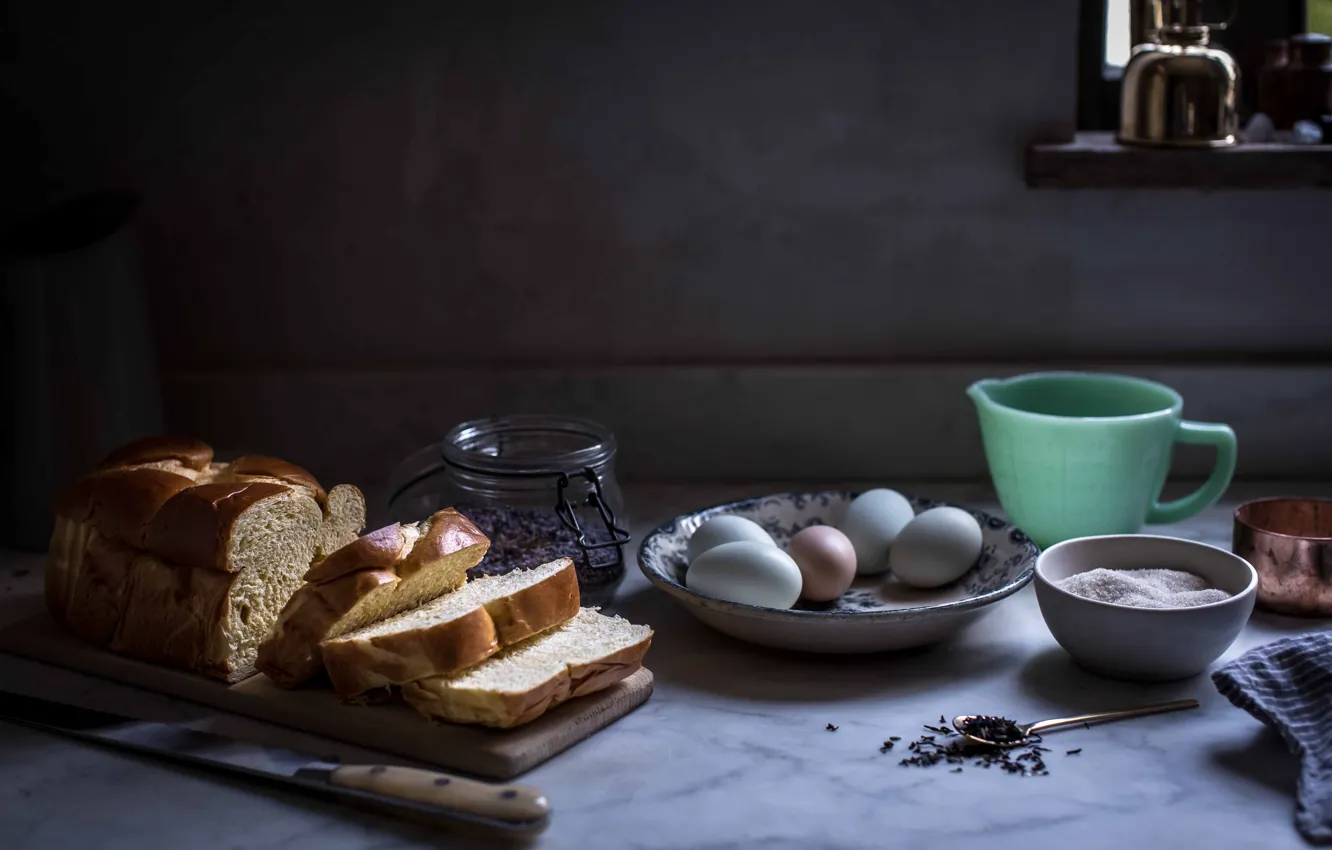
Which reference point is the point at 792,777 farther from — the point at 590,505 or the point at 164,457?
the point at 164,457

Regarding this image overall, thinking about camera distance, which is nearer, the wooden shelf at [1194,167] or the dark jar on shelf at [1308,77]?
the wooden shelf at [1194,167]

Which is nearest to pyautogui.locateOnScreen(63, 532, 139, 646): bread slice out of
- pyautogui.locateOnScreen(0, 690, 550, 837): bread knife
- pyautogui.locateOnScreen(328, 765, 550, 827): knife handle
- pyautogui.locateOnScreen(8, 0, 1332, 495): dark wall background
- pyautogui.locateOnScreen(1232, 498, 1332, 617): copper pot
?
pyautogui.locateOnScreen(0, 690, 550, 837): bread knife

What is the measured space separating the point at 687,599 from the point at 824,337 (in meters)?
0.59

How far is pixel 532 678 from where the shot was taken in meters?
0.99

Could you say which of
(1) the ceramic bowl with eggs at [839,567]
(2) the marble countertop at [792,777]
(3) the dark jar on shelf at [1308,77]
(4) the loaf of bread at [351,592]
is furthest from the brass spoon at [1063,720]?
(3) the dark jar on shelf at [1308,77]

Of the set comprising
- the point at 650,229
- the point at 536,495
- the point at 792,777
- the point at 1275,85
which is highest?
the point at 1275,85

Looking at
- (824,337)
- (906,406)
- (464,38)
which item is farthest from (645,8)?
(906,406)

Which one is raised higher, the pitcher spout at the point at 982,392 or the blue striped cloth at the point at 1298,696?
the pitcher spout at the point at 982,392

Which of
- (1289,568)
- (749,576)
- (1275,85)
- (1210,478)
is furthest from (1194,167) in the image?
(749,576)

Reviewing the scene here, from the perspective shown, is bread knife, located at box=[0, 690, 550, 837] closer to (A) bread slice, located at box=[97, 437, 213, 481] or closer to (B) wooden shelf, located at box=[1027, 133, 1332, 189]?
(A) bread slice, located at box=[97, 437, 213, 481]

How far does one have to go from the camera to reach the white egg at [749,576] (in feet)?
3.75

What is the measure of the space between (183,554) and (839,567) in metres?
0.57

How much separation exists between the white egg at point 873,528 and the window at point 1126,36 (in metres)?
0.66

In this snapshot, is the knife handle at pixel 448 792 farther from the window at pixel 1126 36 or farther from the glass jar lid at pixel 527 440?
the window at pixel 1126 36
